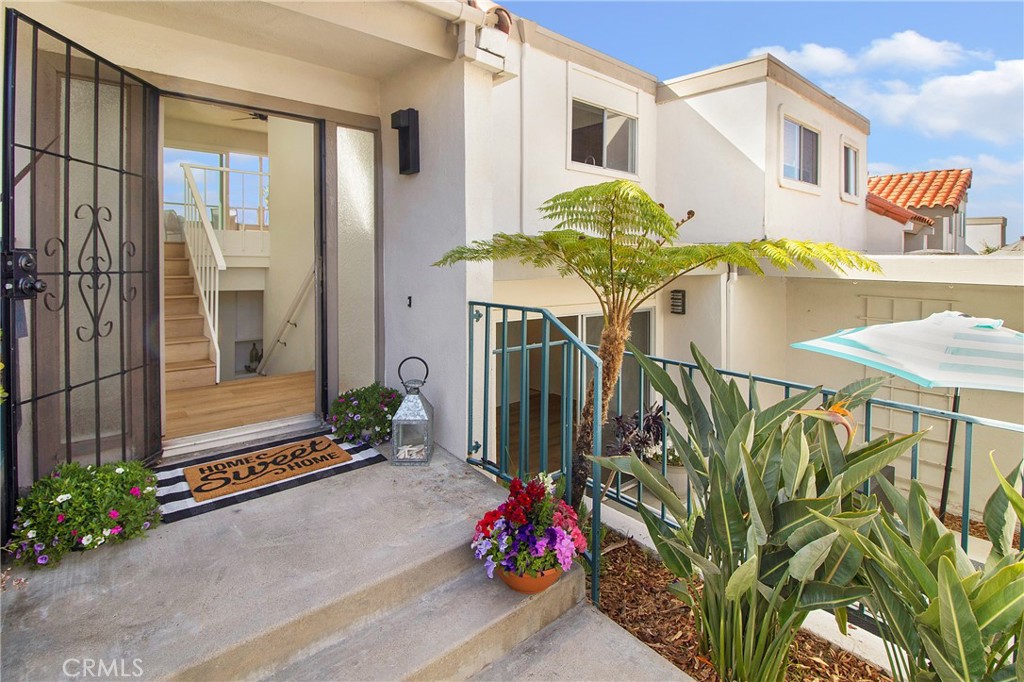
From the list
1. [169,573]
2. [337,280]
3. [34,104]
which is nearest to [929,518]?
[169,573]

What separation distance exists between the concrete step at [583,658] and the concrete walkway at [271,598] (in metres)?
0.02

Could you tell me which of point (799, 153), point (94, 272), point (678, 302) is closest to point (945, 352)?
point (678, 302)

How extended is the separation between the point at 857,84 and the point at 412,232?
10.2m

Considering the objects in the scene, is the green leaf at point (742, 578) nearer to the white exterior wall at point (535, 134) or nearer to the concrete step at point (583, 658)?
the concrete step at point (583, 658)

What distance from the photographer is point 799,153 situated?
8.23 meters

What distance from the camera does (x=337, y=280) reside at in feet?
14.6

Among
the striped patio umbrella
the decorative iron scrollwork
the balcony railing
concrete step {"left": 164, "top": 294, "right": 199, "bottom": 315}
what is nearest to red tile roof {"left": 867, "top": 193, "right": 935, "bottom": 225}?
the balcony railing

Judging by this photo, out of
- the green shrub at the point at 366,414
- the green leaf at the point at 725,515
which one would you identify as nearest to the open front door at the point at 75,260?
the green shrub at the point at 366,414

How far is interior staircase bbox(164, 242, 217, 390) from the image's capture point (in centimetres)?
570

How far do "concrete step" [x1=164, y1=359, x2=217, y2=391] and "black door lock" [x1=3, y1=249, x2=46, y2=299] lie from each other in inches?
129

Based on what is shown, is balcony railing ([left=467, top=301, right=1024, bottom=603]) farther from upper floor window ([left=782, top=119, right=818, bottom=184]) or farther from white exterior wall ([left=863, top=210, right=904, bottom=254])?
white exterior wall ([left=863, top=210, right=904, bottom=254])

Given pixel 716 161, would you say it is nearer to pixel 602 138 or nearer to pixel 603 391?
pixel 602 138

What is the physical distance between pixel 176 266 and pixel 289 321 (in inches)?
68.6

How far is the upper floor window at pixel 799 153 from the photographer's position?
7.93m
